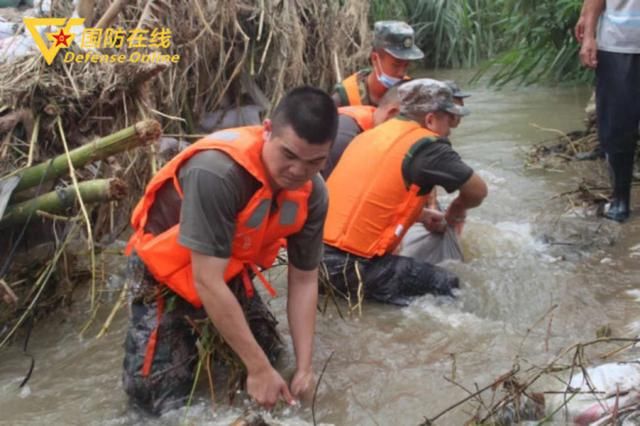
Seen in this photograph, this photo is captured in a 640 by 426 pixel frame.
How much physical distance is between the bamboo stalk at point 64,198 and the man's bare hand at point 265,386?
102 cm

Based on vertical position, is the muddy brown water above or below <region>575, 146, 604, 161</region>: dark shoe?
above

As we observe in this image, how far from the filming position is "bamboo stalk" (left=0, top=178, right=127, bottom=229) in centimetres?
337

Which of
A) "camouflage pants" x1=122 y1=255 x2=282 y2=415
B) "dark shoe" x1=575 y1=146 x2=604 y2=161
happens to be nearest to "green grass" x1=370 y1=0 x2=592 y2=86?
"dark shoe" x1=575 y1=146 x2=604 y2=161

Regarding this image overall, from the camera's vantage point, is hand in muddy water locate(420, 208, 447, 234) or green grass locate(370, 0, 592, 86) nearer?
hand in muddy water locate(420, 208, 447, 234)

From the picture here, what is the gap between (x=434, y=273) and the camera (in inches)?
158

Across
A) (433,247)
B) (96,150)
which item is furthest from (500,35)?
(96,150)

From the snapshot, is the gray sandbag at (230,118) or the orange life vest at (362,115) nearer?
the orange life vest at (362,115)

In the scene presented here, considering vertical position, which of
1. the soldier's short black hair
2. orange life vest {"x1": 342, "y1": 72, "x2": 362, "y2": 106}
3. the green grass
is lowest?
the green grass

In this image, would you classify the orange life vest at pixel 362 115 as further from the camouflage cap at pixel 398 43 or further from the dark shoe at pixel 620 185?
the dark shoe at pixel 620 185

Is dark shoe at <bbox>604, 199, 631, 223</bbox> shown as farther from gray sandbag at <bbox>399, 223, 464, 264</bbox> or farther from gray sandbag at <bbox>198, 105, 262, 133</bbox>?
gray sandbag at <bbox>198, 105, 262, 133</bbox>

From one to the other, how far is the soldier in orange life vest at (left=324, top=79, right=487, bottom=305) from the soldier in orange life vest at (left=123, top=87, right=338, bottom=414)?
787 millimetres

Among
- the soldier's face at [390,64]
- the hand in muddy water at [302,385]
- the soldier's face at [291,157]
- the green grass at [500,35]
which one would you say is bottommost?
the green grass at [500,35]

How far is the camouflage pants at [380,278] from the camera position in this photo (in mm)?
3951

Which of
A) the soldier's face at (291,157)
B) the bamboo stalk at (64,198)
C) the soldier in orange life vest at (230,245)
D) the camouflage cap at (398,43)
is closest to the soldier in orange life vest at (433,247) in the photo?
the camouflage cap at (398,43)
